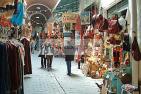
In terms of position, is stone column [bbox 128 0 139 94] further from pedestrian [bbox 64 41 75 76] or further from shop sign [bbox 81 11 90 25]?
shop sign [bbox 81 11 90 25]

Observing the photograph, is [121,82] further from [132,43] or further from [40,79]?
[40,79]

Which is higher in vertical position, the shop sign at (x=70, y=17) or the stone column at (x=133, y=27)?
the shop sign at (x=70, y=17)

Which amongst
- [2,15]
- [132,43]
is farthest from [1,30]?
[132,43]

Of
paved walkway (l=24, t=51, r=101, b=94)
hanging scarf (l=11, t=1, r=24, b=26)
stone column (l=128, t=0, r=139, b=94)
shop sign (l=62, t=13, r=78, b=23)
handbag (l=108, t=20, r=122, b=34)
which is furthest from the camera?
shop sign (l=62, t=13, r=78, b=23)

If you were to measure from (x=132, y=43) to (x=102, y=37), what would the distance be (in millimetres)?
4668

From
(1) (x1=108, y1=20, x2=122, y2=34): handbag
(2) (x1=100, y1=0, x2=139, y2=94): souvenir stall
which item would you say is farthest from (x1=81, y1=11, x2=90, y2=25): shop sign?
(1) (x1=108, y1=20, x2=122, y2=34): handbag

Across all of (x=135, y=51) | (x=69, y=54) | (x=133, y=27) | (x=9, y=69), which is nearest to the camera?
(x=9, y=69)

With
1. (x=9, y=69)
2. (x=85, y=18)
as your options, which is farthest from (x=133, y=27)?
(x=85, y=18)

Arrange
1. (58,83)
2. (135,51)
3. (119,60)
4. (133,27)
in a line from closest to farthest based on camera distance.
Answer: (135,51) → (133,27) → (119,60) → (58,83)

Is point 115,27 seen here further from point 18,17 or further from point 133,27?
point 18,17

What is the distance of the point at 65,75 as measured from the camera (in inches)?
485

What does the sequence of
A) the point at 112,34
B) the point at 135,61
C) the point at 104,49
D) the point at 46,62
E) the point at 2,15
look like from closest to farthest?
the point at 2,15 < the point at 135,61 < the point at 112,34 < the point at 104,49 < the point at 46,62

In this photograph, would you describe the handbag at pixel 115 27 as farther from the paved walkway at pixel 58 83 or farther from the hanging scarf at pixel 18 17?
the paved walkway at pixel 58 83

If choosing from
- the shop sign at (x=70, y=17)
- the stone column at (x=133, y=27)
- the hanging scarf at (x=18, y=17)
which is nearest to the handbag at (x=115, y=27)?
the stone column at (x=133, y=27)
